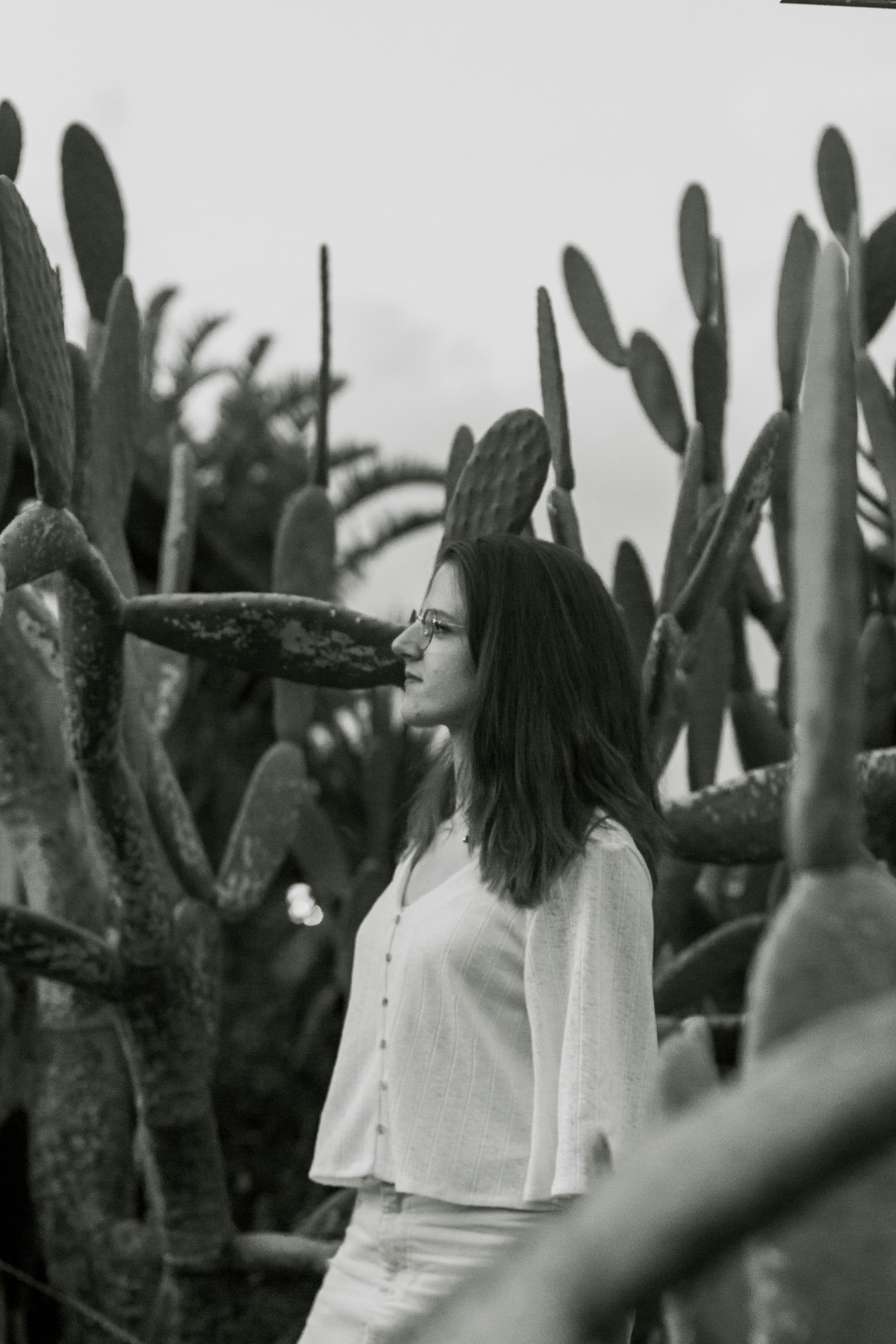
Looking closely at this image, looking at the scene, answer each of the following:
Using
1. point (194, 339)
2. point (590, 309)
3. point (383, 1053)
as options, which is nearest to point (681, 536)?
point (590, 309)

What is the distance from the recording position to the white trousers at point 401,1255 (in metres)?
1.67

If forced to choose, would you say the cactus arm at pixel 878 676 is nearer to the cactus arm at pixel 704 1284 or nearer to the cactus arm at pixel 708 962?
the cactus arm at pixel 708 962

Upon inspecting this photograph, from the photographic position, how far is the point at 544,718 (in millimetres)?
1800

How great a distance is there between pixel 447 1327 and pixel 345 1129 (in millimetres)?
1412

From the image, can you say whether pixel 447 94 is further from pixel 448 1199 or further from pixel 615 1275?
pixel 615 1275

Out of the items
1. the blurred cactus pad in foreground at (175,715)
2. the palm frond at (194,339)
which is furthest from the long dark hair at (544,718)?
the palm frond at (194,339)

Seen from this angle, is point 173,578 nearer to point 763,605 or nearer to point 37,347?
point 37,347

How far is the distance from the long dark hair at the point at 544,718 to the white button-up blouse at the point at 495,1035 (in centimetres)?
4

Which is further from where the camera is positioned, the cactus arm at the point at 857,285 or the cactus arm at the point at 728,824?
the cactus arm at the point at 857,285

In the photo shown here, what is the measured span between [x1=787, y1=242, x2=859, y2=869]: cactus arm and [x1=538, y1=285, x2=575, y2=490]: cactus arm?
2031mm

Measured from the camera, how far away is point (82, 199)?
287cm

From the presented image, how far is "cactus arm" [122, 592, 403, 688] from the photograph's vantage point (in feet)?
7.73

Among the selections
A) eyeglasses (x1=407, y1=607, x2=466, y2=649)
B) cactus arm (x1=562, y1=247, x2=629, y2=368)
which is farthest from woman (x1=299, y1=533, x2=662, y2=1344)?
cactus arm (x1=562, y1=247, x2=629, y2=368)

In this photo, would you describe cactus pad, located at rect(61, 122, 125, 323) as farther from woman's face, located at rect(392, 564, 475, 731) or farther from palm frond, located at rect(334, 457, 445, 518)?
palm frond, located at rect(334, 457, 445, 518)
